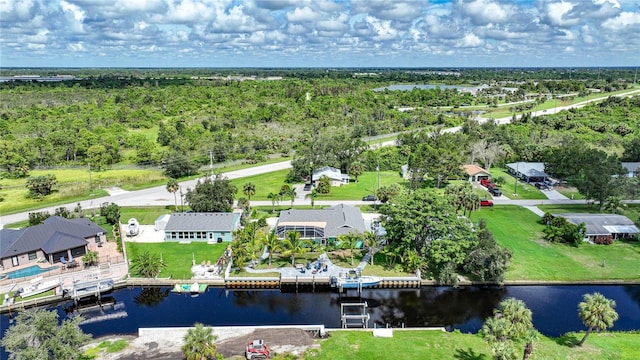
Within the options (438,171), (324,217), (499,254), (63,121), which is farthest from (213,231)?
(63,121)

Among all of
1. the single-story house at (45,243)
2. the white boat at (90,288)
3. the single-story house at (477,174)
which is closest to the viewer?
the white boat at (90,288)

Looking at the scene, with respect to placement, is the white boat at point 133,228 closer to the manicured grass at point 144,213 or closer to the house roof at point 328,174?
the manicured grass at point 144,213

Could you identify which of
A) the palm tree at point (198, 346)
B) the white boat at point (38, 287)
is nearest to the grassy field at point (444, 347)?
the palm tree at point (198, 346)

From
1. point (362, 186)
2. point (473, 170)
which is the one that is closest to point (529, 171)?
point (473, 170)

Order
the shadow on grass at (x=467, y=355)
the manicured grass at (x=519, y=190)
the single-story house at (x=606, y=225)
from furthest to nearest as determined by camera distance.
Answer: the manicured grass at (x=519, y=190), the single-story house at (x=606, y=225), the shadow on grass at (x=467, y=355)

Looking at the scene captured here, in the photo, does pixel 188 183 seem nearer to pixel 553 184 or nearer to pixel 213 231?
pixel 213 231

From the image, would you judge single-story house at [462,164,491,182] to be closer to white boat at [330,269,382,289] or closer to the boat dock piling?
white boat at [330,269,382,289]

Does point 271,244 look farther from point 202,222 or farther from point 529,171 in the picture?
point 529,171

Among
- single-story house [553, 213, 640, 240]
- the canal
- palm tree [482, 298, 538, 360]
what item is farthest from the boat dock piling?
single-story house [553, 213, 640, 240]
